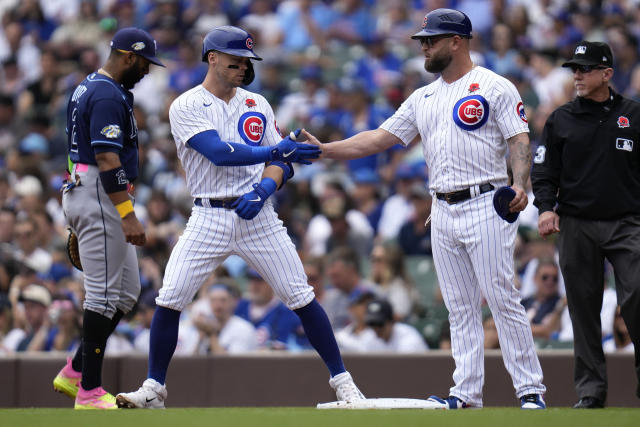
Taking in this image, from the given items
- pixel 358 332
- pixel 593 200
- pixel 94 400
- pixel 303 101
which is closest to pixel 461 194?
pixel 593 200

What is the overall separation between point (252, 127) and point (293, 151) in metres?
0.36

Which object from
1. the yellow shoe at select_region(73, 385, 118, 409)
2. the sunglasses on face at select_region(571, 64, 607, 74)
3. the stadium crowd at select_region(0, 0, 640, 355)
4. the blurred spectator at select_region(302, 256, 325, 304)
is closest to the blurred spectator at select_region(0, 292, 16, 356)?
the stadium crowd at select_region(0, 0, 640, 355)

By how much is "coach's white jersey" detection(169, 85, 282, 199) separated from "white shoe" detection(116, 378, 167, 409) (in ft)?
3.76

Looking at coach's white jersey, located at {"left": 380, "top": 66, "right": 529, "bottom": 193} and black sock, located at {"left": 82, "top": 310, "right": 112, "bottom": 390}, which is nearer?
coach's white jersey, located at {"left": 380, "top": 66, "right": 529, "bottom": 193}

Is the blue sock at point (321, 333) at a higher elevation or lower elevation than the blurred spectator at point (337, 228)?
lower

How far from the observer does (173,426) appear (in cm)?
489

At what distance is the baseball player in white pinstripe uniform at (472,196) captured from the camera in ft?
20.4

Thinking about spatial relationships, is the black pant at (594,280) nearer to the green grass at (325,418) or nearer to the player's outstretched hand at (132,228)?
the green grass at (325,418)

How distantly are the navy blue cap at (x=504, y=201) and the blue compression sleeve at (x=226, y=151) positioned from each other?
1319 millimetres

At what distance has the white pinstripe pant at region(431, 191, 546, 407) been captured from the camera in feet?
20.4

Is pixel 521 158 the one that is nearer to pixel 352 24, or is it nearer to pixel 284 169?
pixel 284 169

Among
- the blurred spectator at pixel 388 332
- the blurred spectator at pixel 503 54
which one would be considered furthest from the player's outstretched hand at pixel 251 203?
the blurred spectator at pixel 503 54

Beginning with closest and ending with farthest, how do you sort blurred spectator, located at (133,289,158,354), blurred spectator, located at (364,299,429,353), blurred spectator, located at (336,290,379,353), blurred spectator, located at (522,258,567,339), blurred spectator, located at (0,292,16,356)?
blurred spectator, located at (522,258,567,339), blurred spectator, located at (364,299,429,353), blurred spectator, located at (336,290,379,353), blurred spectator, located at (133,289,158,354), blurred spectator, located at (0,292,16,356)

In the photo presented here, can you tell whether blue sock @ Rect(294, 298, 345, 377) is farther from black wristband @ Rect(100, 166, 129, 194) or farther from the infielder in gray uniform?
black wristband @ Rect(100, 166, 129, 194)
